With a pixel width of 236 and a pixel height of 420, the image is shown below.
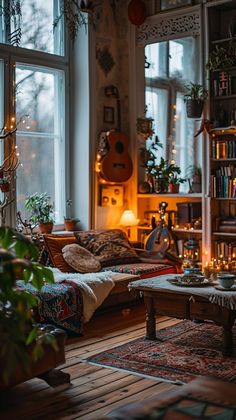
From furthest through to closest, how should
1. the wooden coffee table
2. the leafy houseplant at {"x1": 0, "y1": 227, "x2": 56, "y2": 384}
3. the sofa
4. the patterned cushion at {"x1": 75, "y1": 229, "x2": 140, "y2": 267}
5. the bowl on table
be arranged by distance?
1. the patterned cushion at {"x1": 75, "y1": 229, "x2": 140, "y2": 267}
2. the sofa
3. the bowl on table
4. the wooden coffee table
5. the leafy houseplant at {"x1": 0, "y1": 227, "x2": 56, "y2": 384}

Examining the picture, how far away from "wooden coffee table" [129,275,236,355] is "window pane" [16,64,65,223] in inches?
86.7

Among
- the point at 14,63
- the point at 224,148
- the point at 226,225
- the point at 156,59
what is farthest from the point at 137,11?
the point at 226,225

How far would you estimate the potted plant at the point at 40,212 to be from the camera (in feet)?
21.2

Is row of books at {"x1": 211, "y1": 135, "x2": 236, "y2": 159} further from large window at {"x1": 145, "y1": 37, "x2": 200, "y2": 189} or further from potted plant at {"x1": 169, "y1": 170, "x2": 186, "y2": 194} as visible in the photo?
large window at {"x1": 145, "y1": 37, "x2": 200, "y2": 189}

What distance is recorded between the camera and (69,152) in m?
7.12

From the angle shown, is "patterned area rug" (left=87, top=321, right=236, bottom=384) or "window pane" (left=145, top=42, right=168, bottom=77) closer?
"patterned area rug" (left=87, top=321, right=236, bottom=384)

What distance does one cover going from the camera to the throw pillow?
5910mm

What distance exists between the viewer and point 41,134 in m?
6.82

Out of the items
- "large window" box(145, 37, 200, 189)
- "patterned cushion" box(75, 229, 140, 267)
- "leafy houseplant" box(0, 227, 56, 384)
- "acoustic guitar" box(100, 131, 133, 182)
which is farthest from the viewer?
"large window" box(145, 37, 200, 189)

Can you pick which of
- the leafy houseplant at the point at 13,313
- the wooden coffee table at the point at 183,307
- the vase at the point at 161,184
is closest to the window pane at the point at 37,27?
the vase at the point at 161,184

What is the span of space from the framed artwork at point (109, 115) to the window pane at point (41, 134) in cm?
50

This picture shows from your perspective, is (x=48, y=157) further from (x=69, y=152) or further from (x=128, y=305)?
(x=128, y=305)

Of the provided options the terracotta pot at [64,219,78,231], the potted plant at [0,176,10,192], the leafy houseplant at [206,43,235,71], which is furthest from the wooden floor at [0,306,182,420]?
the leafy houseplant at [206,43,235,71]

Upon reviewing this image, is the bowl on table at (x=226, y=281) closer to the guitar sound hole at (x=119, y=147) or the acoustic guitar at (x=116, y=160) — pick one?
the acoustic guitar at (x=116, y=160)
